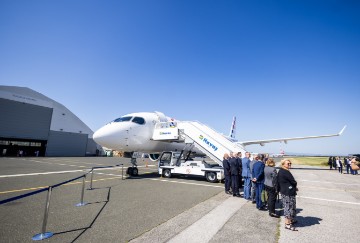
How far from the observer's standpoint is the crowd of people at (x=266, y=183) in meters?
5.57

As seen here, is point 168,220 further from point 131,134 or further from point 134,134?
point 134,134

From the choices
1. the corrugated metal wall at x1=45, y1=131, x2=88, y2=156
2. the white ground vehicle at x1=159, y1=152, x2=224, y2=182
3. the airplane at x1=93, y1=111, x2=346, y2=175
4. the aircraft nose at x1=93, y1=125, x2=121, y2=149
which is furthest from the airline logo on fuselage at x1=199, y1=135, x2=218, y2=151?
the corrugated metal wall at x1=45, y1=131, x2=88, y2=156

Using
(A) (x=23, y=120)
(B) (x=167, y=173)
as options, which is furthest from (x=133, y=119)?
(A) (x=23, y=120)

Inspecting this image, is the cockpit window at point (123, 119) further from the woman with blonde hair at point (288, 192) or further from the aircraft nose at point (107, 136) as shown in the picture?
the woman with blonde hair at point (288, 192)

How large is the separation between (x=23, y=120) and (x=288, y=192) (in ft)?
157

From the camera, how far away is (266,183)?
6902mm

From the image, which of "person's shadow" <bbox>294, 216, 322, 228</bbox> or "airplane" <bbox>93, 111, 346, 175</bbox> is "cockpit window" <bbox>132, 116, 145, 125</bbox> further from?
"person's shadow" <bbox>294, 216, 322, 228</bbox>

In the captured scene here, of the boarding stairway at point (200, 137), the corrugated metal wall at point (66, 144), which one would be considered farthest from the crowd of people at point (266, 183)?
the corrugated metal wall at point (66, 144)

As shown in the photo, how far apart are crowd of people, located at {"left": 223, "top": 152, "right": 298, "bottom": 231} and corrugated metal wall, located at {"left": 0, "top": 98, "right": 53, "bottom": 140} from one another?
4366cm

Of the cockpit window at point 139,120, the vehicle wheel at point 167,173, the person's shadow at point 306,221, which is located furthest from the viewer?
the vehicle wheel at point 167,173

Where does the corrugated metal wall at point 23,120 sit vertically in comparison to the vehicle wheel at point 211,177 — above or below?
above

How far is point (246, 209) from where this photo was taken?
7.30m

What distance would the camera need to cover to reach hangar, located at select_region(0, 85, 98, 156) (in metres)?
38.1

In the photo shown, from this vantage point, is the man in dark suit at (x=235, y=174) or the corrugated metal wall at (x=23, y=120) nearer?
the man in dark suit at (x=235, y=174)
